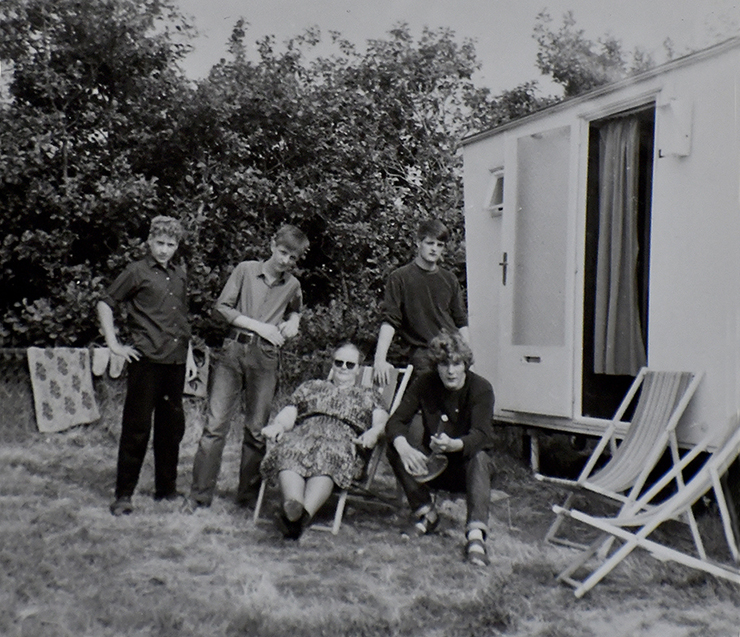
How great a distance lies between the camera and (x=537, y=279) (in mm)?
4973

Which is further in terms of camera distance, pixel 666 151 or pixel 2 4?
pixel 2 4

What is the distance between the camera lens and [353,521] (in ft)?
13.4

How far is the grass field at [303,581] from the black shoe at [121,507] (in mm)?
61

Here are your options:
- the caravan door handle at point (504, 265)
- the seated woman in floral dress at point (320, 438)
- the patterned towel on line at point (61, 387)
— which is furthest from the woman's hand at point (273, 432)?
the patterned towel on line at point (61, 387)

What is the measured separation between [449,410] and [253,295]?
1216 mm

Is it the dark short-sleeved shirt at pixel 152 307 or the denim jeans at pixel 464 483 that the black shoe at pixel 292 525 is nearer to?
the denim jeans at pixel 464 483

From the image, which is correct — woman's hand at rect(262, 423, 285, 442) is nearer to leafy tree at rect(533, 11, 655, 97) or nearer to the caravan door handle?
the caravan door handle

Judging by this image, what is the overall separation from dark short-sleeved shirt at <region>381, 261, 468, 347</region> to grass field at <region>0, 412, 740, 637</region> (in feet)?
3.22

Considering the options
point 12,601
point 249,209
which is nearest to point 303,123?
point 249,209

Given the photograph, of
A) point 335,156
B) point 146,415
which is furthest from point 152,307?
point 335,156

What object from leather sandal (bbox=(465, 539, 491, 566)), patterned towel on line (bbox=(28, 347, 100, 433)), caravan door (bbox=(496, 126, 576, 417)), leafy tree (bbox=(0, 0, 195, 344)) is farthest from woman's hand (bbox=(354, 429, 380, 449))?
leafy tree (bbox=(0, 0, 195, 344))

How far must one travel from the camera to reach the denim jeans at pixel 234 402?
4.19m

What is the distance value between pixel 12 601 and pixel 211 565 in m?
0.80

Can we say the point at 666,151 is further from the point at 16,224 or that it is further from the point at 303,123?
the point at 16,224
